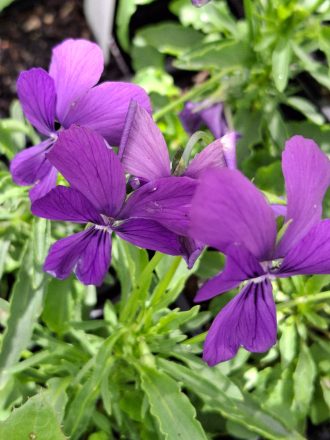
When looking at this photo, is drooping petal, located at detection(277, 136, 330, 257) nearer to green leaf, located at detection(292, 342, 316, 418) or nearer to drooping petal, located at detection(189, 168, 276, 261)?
drooping petal, located at detection(189, 168, 276, 261)

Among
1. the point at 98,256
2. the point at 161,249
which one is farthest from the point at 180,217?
the point at 98,256

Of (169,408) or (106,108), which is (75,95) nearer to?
(106,108)

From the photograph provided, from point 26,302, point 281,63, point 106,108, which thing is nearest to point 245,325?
point 106,108

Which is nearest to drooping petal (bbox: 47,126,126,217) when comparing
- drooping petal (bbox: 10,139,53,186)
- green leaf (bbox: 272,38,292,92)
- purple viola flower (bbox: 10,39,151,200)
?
purple viola flower (bbox: 10,39,151,200)

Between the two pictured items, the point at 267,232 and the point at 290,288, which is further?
the point at 290,288

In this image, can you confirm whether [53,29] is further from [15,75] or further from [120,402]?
[120,402]

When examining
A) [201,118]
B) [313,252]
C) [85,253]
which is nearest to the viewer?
[313,252]
